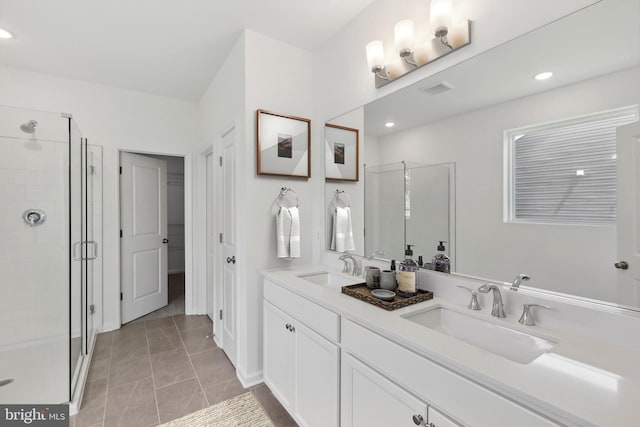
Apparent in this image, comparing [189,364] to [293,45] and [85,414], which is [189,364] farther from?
[293,45]

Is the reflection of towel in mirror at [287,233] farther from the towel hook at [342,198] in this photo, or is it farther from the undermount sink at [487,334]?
the undermount sink at [487,334]

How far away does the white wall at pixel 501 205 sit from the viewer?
3.32 ft

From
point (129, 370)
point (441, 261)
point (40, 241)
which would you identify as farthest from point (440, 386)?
point (40, 241)

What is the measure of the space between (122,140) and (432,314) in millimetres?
3543

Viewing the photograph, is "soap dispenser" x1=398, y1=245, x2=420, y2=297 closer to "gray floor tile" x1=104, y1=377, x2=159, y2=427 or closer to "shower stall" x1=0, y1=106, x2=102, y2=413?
"gray floor tile" x1=104, y1=377, x2=159, y2=427

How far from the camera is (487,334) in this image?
116 centimetres

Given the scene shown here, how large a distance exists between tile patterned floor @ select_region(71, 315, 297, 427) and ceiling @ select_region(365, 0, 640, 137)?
208cm

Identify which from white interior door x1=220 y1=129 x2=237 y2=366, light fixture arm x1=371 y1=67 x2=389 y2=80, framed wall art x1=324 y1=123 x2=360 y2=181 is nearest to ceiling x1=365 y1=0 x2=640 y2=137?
light fixture arm x1=371 y1=67 x2=389 y2=80

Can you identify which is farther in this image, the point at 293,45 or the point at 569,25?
the point at 293,45

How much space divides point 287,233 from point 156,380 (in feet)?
5.04

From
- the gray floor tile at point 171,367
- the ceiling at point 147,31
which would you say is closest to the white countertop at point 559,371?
the gray floor tile at point 171,367

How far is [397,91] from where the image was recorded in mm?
1721

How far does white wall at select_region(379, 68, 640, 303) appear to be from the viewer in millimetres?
1012

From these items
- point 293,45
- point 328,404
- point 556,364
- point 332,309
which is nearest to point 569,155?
point 556,364
